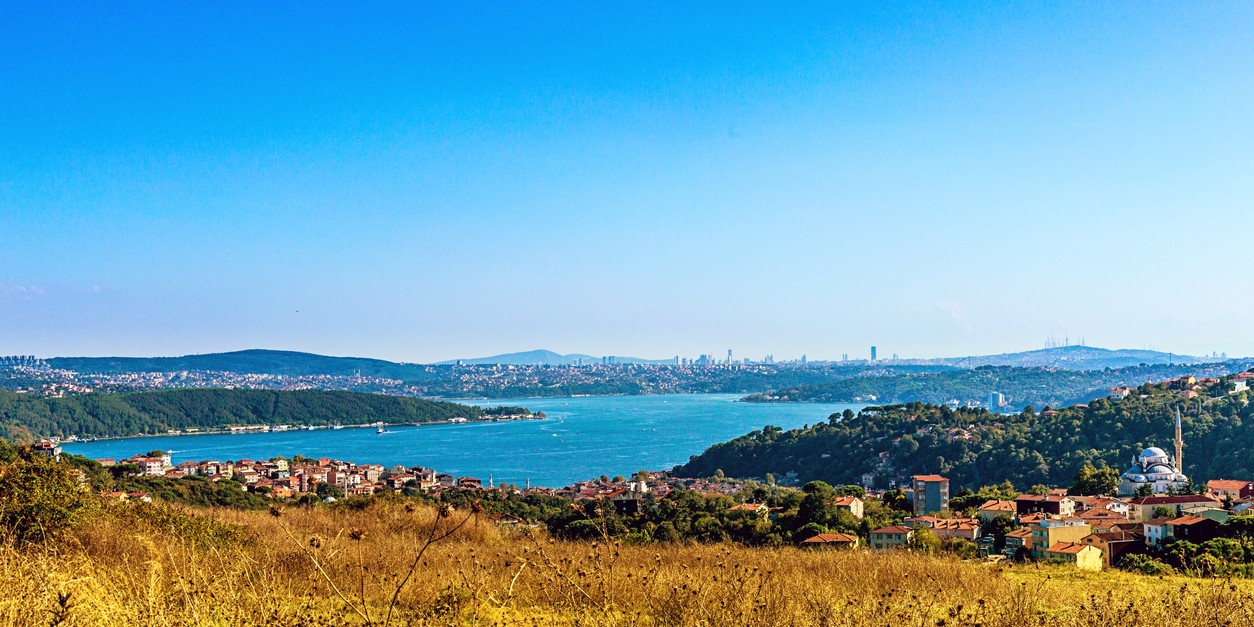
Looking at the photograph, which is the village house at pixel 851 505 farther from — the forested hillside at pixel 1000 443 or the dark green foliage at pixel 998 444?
the forested hillside at pixel 1000 443

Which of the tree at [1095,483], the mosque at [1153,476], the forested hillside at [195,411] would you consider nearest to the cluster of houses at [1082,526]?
the mosque at [1153,476]

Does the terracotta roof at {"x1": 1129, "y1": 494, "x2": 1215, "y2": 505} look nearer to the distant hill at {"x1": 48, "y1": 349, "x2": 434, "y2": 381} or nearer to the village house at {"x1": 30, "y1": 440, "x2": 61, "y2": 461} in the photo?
the village house at {"x1": 30, "y1": 440, "x2": 61, "y2": 461}

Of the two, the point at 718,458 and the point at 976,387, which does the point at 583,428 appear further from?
the point at 976,387

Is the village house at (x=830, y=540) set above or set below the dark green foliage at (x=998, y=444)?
above

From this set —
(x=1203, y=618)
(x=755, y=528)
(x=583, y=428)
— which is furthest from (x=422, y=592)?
(x=583, y=428)

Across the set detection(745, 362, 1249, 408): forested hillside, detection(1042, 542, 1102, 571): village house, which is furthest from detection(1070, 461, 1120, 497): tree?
detection(745, 362, 1249, 408): forested hillside
